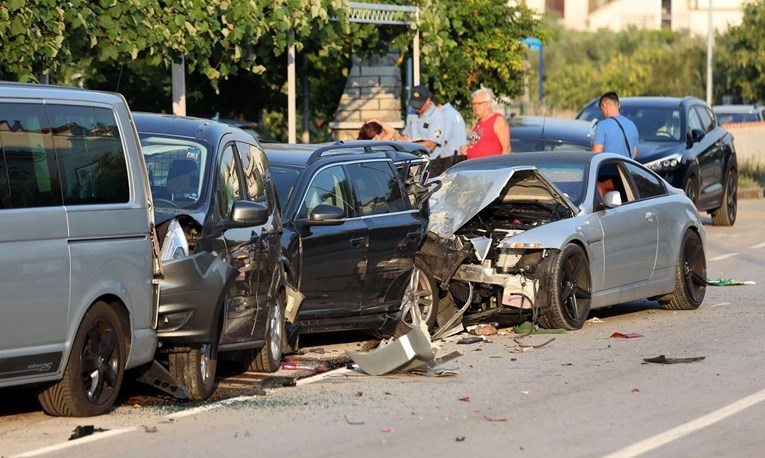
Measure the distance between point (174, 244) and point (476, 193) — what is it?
491cm

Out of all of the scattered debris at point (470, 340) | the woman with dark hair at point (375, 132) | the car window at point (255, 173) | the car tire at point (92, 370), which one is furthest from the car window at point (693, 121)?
the car tire at point (92, 370)

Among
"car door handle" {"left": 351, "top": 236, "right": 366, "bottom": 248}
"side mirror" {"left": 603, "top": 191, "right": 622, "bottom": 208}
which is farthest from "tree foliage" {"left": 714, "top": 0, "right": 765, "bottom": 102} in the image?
"car door handle" {"left": 351, "top": 236, "right": 366, "bottom": 248}

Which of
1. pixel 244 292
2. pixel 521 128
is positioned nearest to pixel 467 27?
pixel 521 128

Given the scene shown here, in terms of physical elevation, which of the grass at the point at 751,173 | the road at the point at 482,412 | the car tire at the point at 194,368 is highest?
the car tire at the point at 194,368

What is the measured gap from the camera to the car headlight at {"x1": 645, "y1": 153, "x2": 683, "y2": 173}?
2322 centimetres

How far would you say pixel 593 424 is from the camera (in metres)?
8.95

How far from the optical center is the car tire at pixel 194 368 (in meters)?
9.72

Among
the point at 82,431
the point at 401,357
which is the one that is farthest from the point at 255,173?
the point at 82,431

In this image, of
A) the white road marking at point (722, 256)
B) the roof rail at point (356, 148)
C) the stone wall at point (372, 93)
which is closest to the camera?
the roof rail at point (356, 148)

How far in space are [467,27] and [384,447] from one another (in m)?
22.7

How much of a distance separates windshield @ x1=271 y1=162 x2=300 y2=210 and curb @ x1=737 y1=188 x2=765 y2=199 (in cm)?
2312

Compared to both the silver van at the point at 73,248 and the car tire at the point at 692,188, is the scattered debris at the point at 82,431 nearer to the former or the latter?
the silver van at the point at 73,248

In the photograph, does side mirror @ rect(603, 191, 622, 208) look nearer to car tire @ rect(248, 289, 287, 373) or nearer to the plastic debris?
the plastic debris

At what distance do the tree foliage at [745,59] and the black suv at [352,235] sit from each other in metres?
53.0
